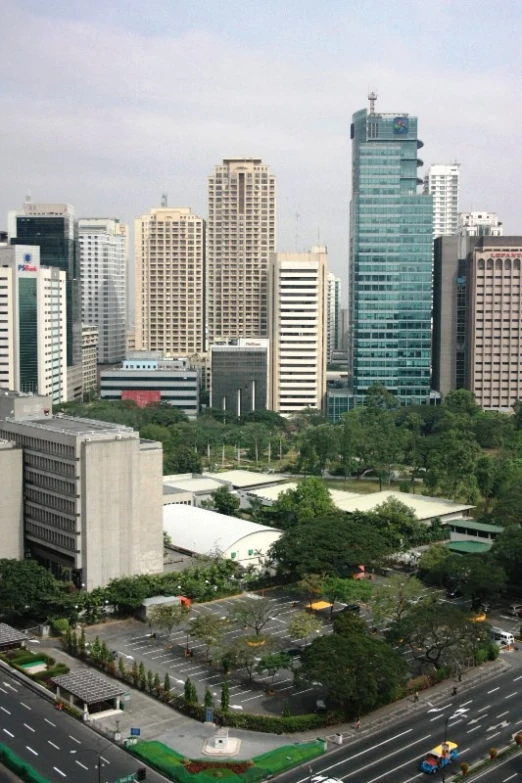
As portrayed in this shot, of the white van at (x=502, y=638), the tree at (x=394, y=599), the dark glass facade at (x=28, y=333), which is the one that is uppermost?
the dark glass facade at (x=28, y=333)

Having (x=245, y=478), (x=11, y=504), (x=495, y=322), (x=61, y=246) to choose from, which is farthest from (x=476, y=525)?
(x=61, y=246)

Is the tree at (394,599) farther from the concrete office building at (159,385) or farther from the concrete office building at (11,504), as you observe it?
the concrete office building at (159,385)

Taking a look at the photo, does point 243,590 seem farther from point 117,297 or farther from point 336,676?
point 117,297

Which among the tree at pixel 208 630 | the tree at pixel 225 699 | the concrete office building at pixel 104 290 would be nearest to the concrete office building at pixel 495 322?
the concrete office building at pixel 104 290

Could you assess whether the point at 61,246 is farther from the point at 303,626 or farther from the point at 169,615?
the point at 303,626

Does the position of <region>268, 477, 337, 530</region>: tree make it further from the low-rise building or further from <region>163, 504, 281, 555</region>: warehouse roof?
the low-rise building

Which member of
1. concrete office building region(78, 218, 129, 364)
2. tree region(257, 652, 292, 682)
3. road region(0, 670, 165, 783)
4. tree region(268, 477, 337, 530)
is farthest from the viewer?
concrete office building region(78, 218, 129, 364)

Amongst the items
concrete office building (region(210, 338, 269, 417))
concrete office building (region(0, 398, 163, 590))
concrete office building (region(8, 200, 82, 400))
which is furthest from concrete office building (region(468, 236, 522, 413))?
concrete office building (region(0, 398, 163, 590))
